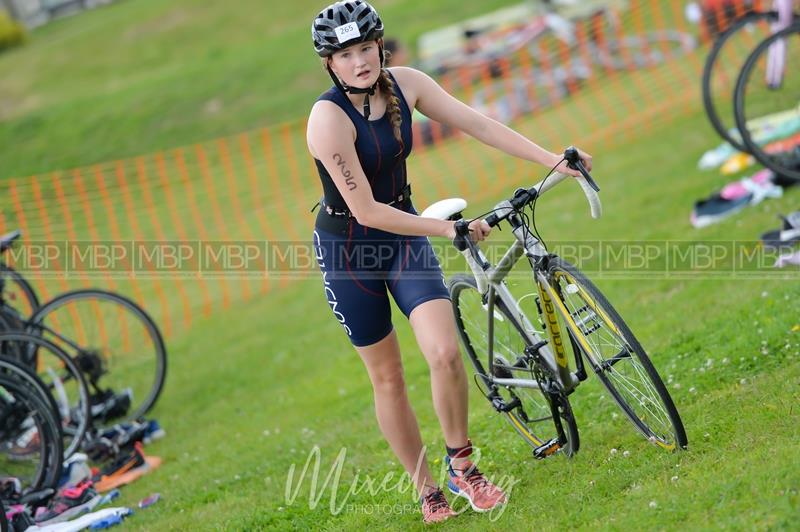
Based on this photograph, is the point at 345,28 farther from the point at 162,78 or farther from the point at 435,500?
the point at 162,78

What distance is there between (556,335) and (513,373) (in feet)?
2.16

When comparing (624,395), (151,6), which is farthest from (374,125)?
(151,6)

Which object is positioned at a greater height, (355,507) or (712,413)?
(712,413)

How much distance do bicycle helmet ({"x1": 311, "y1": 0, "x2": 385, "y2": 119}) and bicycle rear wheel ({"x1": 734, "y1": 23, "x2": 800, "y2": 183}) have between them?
4.90 meters

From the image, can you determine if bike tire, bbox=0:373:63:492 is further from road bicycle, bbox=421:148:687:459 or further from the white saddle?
the white saddle

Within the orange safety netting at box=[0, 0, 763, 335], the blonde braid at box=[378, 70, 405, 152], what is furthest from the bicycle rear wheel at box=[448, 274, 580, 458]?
the orange safety netting at box=[0, 0, 763, 335]

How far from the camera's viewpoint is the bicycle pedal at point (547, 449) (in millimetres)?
5129

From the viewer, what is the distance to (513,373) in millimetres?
5305

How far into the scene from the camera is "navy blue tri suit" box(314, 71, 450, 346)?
475 centimetres

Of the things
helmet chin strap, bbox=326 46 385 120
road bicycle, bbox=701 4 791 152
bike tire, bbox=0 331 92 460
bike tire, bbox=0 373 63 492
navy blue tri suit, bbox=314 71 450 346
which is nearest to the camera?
helmet chin strap, bbox=326 46 385 120

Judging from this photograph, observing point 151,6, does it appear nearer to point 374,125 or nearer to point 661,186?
point 661,186

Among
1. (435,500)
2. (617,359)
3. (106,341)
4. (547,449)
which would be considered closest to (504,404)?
(547,449)

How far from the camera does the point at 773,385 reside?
5.12 metres

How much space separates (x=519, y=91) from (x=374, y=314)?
48.0 ft
